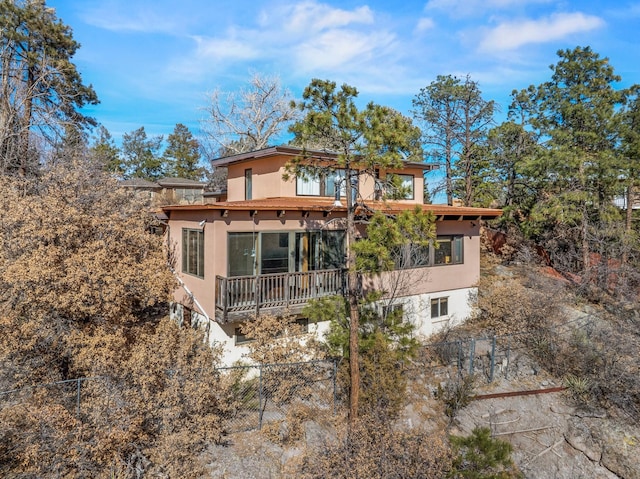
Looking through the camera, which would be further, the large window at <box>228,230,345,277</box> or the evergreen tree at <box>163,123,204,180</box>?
the evergreen tree at <box>163,123,204,180</box>

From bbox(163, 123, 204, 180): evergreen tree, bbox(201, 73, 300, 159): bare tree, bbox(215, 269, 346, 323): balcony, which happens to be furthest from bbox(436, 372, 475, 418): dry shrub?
bbox(163, 123, 204, 180): evergreen tree

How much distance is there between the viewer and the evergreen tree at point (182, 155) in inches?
1901

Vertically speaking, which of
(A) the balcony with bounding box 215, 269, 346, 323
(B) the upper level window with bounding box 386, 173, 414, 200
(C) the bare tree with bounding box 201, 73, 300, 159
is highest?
(C) the bare tree with bounding box 201, 73, 300, 159

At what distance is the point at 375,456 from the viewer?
7.38 m

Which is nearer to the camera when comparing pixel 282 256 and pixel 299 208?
pixel 299 208

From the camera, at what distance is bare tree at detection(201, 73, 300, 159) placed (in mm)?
32188

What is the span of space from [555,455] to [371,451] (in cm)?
534

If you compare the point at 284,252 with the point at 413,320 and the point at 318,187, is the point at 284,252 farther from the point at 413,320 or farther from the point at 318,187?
the point at 413,320

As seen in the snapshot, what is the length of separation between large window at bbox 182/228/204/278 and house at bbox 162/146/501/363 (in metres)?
0.03

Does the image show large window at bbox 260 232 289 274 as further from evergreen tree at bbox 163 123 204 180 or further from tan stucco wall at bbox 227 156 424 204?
evergreen tree at bbox 163 123 204 180

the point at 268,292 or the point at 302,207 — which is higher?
the point at 302,207

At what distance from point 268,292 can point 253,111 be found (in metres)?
25.0

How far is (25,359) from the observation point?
8.98 meters

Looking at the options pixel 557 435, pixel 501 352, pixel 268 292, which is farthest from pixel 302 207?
pixel 557 435
